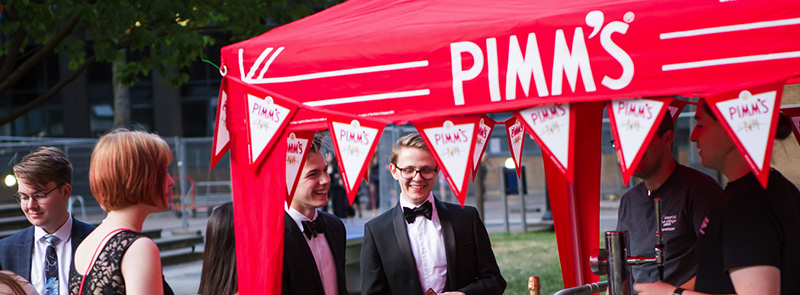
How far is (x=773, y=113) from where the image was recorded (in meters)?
2.77

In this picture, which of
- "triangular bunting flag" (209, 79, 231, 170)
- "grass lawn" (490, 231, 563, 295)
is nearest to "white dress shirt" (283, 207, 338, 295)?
"triangular bunting flag" (209, 79, 231, 170)

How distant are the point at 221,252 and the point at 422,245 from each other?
3.26ft

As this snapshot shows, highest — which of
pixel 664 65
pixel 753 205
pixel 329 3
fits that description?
pixel 329 3

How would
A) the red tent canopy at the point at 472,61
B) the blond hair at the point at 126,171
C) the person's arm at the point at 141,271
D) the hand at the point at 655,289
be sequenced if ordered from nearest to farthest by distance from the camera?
the person's arm at the point at 141,271, the blond hair at the point at 126,171, the red tent canopy at the point at 472,61, the hand at the point at 655,289

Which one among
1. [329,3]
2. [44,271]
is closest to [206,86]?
[329,3]

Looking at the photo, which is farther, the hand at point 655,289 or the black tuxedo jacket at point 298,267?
the black tuxedo jacket at point 298,267

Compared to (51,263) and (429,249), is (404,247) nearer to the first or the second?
(429,249)

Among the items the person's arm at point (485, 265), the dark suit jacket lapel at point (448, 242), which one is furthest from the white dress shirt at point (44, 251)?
the person's arm at point (485, 265)

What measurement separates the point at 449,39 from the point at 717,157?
1.15 metres

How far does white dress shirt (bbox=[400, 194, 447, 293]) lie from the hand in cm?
104

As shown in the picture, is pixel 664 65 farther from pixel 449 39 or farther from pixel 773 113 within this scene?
pixel 449 39

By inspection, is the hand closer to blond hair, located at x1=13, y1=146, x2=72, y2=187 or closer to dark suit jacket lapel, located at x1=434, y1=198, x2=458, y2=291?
dark suit jacket lapel, located at x1=434, y1=198, x2=458, y2=291

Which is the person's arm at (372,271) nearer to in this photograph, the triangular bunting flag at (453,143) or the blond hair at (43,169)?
the triangular bunting flag at (453,143)

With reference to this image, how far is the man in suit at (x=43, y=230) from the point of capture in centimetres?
376
